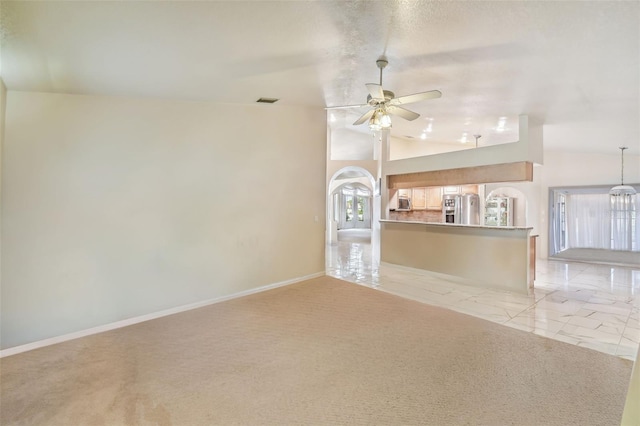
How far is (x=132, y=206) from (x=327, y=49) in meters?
2.80

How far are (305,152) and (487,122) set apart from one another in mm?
3477

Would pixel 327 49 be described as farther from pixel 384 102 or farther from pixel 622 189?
pixel 622 189

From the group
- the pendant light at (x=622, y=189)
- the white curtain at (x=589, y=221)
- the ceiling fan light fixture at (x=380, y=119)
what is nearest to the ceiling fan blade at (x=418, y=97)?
the ceiling fan light fixture at (x=380, y=119)

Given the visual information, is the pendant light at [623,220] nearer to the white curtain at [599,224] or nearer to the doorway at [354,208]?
the white curtain at [599,224]

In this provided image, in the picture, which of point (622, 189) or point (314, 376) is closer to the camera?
point (314, 376)

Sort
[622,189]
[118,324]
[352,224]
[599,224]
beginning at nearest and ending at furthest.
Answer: [118,324]
[622,189]
[599,224]
[352,224]

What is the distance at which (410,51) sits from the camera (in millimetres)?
2908

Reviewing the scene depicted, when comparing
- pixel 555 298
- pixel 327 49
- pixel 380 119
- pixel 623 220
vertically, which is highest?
pixel 327 49

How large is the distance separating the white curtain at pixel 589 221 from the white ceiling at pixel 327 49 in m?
4.88

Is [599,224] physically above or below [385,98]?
below

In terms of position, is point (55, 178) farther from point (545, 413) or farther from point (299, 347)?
point (545, 413)

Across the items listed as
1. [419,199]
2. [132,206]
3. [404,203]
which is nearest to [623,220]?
[419,199]

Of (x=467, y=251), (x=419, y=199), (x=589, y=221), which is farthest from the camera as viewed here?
(x=419, y=199)

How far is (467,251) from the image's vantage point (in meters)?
5.39
